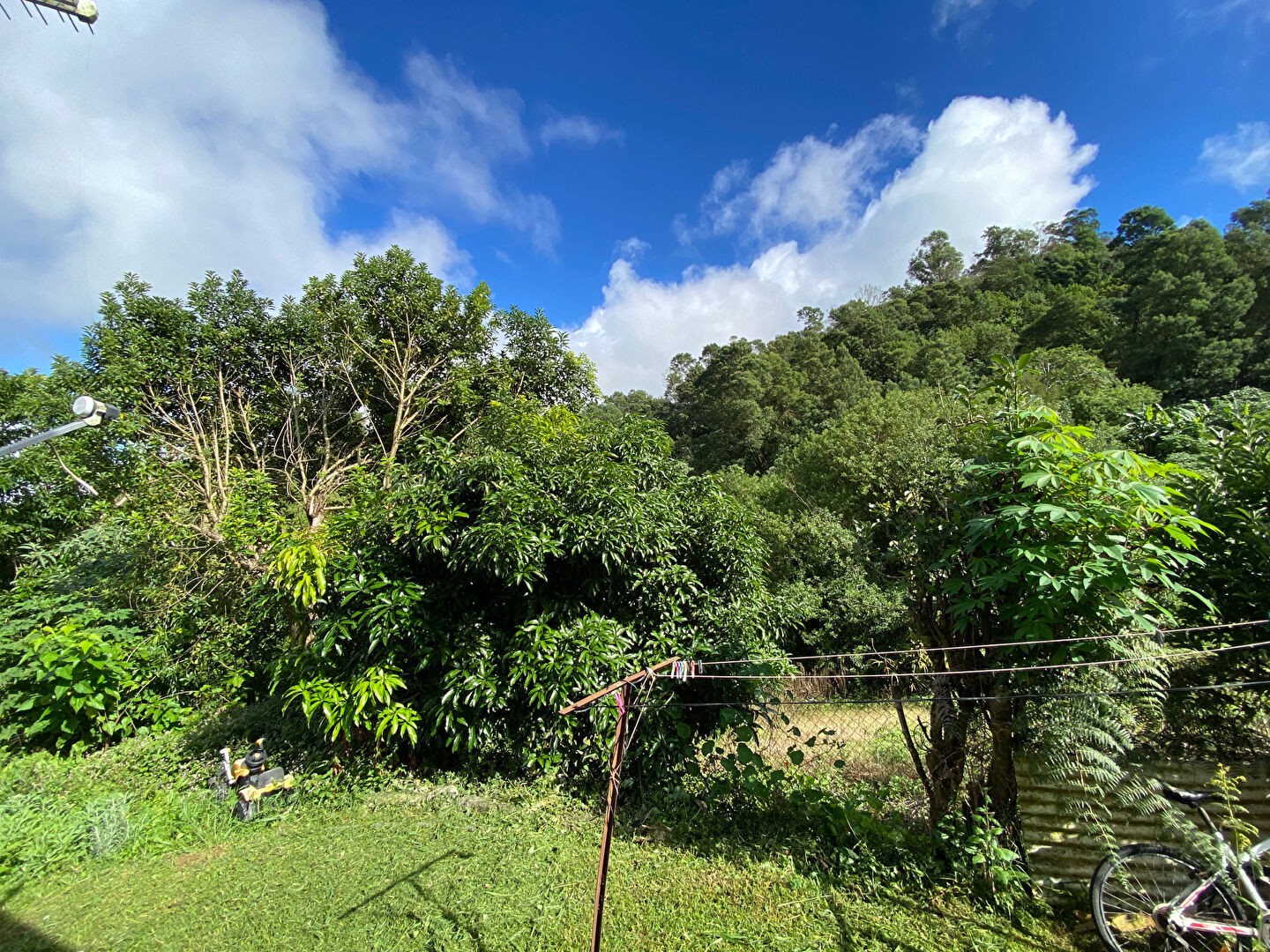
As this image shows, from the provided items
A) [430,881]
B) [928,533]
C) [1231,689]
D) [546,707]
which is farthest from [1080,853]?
[430,881]

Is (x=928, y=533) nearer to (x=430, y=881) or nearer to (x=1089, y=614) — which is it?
(x=1089, y=614)

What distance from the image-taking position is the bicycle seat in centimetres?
196

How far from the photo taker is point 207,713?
499 centimetres

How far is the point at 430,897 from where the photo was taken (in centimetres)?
254

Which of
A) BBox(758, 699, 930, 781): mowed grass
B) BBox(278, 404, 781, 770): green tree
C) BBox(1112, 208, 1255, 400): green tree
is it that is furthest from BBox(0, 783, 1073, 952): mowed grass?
BBox(1112, 208, 1255, 400): green tree

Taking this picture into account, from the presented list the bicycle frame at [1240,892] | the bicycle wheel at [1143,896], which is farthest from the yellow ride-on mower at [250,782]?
the bicycle frame at [1240,892]

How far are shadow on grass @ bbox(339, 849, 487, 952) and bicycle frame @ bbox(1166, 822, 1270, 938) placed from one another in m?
2.76

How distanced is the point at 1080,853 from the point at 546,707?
2.94 m

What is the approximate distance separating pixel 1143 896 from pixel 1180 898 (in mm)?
141

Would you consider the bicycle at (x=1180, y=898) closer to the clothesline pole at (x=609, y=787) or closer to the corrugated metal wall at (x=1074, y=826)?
the corrugated metal wall at (x=1074, y=826)

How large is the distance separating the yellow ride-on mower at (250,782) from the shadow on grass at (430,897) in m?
1.55

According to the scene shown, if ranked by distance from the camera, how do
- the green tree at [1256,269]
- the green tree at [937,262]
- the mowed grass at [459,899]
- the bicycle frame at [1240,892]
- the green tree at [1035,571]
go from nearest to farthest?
1. the bicycle frame at [1240,892]
2. the green tree at [1035,571]
3. the mowed grass at [459,899]
4. the green tree at [1256,269]
5. the green tree at [937,262]

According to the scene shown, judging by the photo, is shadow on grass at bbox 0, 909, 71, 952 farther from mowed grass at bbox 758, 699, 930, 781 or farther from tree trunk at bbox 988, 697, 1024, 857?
tree trunk at bbox 988, 697, 1024, 857

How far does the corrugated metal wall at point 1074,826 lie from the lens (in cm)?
211
